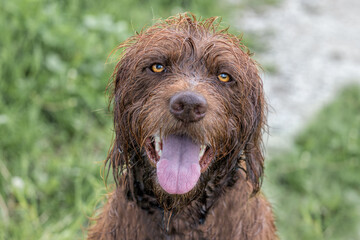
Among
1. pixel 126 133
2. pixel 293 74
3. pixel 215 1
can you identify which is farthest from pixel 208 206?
pixel 215 1

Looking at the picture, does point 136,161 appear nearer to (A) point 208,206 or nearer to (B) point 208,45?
(A) point 208,206

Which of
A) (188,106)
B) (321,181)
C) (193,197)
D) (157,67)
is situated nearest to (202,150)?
(193,197)

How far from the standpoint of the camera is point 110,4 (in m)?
5.62

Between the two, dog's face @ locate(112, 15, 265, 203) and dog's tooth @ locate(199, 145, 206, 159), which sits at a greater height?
dog's face @ locate(112, 15, 265, 203)

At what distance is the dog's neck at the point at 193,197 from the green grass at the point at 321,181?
1.55 m

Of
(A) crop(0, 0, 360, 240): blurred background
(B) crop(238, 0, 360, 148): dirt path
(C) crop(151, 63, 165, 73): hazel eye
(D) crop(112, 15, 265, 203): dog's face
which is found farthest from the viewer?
(B) crop(238, 0, 360, 148): dirt path

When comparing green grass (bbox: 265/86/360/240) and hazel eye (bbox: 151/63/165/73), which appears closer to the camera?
hazel eye (bbox: 151/63/165/73)

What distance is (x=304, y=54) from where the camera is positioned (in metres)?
6.87

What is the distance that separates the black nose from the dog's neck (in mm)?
377

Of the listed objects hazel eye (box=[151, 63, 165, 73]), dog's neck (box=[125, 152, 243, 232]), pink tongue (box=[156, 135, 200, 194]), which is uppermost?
hazel eye (box=[151, 63, 165, 73])

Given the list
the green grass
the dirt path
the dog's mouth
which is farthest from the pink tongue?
the dirt path

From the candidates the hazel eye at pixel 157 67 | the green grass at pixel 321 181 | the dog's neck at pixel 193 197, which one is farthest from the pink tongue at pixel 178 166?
the green grass at pixel 321 181

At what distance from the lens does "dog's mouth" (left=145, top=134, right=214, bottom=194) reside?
2.34m

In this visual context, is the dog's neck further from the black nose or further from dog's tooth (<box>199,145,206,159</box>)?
the black nose
